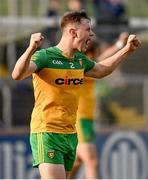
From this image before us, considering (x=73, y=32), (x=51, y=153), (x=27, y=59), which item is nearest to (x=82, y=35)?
(x=73, y=32)

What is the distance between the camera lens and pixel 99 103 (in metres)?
15.0

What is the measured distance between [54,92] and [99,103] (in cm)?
680

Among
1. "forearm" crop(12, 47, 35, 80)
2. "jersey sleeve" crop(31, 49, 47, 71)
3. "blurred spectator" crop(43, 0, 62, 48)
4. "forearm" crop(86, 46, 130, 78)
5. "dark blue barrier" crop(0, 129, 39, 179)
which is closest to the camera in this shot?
"forearm" crop(12, 47, 35, 80)

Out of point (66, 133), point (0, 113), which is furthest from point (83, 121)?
point (66, 133)

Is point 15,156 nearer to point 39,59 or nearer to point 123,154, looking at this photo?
point 123,154

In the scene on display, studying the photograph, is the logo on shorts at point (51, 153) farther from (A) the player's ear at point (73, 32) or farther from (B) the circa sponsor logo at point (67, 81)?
(A) the player's ear at point (73, 32)

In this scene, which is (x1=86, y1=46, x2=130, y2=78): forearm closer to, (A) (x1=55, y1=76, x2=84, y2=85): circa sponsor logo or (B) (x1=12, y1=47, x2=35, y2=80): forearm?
Answer: (A) (x1=55, y1=76, x2=84, y2=85): circa sponsor logo

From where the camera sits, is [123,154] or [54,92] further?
[123,154]

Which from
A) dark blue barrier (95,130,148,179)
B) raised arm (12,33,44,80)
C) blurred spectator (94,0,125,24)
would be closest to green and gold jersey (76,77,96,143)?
dark blue barrier (95,130,148,179)

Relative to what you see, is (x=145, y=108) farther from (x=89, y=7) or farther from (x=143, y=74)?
(x=89, y=7)

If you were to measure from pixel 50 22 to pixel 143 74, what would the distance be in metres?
2.03

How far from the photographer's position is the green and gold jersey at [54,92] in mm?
8164

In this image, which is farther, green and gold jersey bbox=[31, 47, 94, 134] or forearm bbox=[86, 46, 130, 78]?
forearm bbox=[86, 46, 130, 78]

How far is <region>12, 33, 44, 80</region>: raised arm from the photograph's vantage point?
24.5 feet
